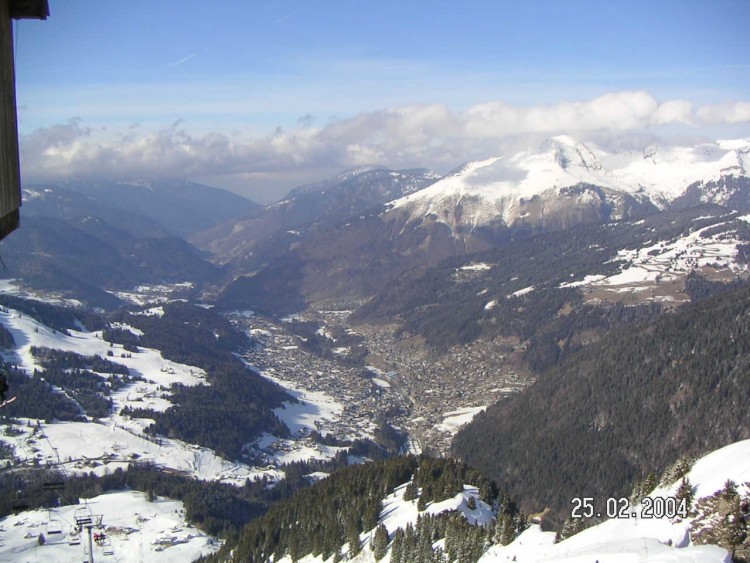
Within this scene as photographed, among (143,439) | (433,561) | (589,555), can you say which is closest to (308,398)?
(143,439)

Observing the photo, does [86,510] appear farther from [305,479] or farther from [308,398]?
[308,398]

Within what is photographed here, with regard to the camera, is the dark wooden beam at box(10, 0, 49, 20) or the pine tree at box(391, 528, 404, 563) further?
the pine tree at box(391, 528, 404, 563)

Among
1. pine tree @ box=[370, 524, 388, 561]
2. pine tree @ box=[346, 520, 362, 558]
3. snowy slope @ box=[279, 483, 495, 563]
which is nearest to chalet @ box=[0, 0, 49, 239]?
snowy slope @ box=[279, 483, 495, 563]

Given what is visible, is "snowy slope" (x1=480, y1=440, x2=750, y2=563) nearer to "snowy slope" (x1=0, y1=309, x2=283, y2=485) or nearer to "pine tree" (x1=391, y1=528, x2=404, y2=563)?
"pine tree" (x1=391, y1=528, x2=404, y2=563)

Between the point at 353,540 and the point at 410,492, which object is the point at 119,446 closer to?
the point at 410,492

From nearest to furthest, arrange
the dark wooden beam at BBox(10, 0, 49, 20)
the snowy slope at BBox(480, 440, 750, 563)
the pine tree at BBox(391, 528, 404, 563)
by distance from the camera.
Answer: the dark wooden beam at BBox(10, 0, 49, 20), the snowy slope at BBox(480, 440, 750, 563), the pine tree at BBox(391, 528, 404, 563)

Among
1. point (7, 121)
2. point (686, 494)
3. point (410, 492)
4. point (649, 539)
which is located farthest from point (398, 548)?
point (7, 121)

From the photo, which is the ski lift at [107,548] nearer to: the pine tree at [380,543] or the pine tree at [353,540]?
the pine tree at [353,540]
